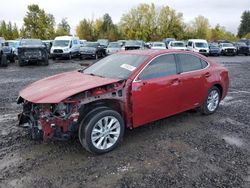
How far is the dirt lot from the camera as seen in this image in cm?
365

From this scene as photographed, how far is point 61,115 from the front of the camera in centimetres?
409

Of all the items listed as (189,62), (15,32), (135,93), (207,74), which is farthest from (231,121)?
(15,32)

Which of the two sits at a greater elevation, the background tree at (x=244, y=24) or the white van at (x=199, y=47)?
the background tree at (x=244, y=24)

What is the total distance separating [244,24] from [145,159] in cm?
10530

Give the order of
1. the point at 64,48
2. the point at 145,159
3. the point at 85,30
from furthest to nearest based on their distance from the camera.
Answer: the point at 85,30, the point at 64,48, the point at 145,159

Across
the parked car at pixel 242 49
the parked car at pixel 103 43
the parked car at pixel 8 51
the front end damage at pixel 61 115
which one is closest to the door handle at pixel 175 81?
the front end damage at pixel 61 115

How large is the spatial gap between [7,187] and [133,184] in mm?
1619

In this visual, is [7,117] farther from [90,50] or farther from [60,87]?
[90,50]

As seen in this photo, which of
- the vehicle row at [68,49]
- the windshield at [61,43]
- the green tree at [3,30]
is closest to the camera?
the vehicle row at [68,49]

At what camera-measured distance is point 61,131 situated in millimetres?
4117

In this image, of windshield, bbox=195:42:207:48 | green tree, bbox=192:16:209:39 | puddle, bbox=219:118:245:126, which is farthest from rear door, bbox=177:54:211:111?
green tree, bbox=192:16:209:39

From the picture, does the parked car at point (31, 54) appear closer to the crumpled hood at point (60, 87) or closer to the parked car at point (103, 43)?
the parked car at point (103, 43)

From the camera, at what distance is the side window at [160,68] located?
4.90 metres

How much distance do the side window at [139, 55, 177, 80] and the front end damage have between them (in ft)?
2.93
